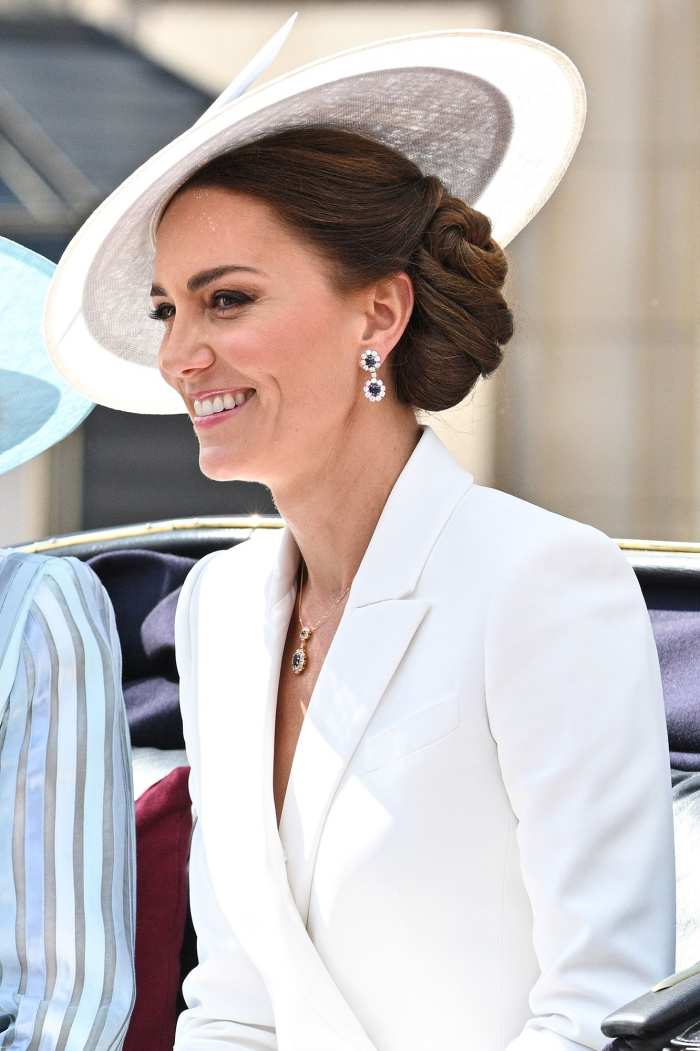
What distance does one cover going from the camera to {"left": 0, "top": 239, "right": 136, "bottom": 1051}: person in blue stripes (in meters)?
1.55

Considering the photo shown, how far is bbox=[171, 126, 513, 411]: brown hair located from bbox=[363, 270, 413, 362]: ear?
15 mm

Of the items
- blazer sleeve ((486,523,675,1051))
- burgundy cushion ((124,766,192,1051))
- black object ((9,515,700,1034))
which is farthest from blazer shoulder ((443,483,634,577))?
burgundy cushion ((124,766,192,1051))

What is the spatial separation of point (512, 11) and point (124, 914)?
3001 mm

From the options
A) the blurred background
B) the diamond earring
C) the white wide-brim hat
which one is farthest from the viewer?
the blurred background

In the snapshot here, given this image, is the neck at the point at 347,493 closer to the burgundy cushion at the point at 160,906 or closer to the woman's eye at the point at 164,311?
the woman's eye at the point at 164,311

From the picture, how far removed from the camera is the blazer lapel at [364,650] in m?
1.47

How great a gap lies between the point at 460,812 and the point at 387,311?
1.87 ft

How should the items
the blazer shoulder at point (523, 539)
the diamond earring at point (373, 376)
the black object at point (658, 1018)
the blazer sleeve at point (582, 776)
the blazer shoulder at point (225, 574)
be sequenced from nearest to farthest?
the black object at point (658, 1018), the blazer sleeve at point (582, 776), the blazer shoulder at point (523, 539), the diamond earring at point (373, 376), the blazer shoulder at point (225, 574)

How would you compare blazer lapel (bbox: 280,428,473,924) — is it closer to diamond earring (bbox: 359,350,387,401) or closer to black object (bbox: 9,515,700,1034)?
diamond earring (bbox: 359,350,387,401)

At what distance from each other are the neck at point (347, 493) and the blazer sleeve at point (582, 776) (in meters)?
0.27

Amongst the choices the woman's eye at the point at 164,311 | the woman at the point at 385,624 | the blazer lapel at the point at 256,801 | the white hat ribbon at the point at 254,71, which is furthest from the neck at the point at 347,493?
the white hat ribbon at the point at 254,71

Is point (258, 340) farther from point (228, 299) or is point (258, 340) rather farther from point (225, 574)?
point (225, 574)

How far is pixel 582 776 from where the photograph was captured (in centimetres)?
130

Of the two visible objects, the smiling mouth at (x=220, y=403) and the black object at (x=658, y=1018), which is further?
the smiling mouth at (x=220, y=403)
